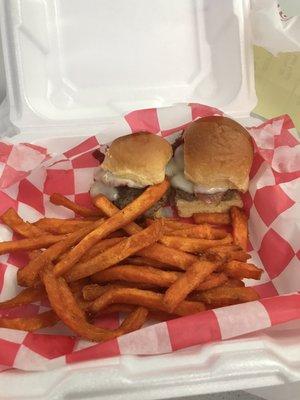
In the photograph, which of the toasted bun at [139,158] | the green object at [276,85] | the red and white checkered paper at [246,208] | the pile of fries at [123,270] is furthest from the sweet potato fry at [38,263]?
the green object at [276,85]

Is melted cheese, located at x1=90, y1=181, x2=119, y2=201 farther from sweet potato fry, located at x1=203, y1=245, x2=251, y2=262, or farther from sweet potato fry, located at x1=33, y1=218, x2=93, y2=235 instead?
sweet potato fry, located at x1=203, y1=245, x2=251, y2=262

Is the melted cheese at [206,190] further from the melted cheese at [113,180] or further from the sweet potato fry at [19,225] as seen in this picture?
the sweet potato fry at [19,225]

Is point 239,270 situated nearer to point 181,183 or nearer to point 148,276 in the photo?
point 148,276

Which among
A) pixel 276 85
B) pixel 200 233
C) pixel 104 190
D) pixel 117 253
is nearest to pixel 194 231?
pixel 200 233

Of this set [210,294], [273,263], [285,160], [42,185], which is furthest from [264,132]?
[42,185]

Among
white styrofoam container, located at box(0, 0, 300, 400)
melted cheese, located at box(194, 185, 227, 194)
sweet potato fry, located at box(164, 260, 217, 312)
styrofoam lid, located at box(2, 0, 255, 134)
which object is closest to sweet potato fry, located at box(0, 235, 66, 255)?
sweet potato fry, located at box(164, 260, 217, 312)

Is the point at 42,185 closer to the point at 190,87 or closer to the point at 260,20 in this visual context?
the point at 190,87
